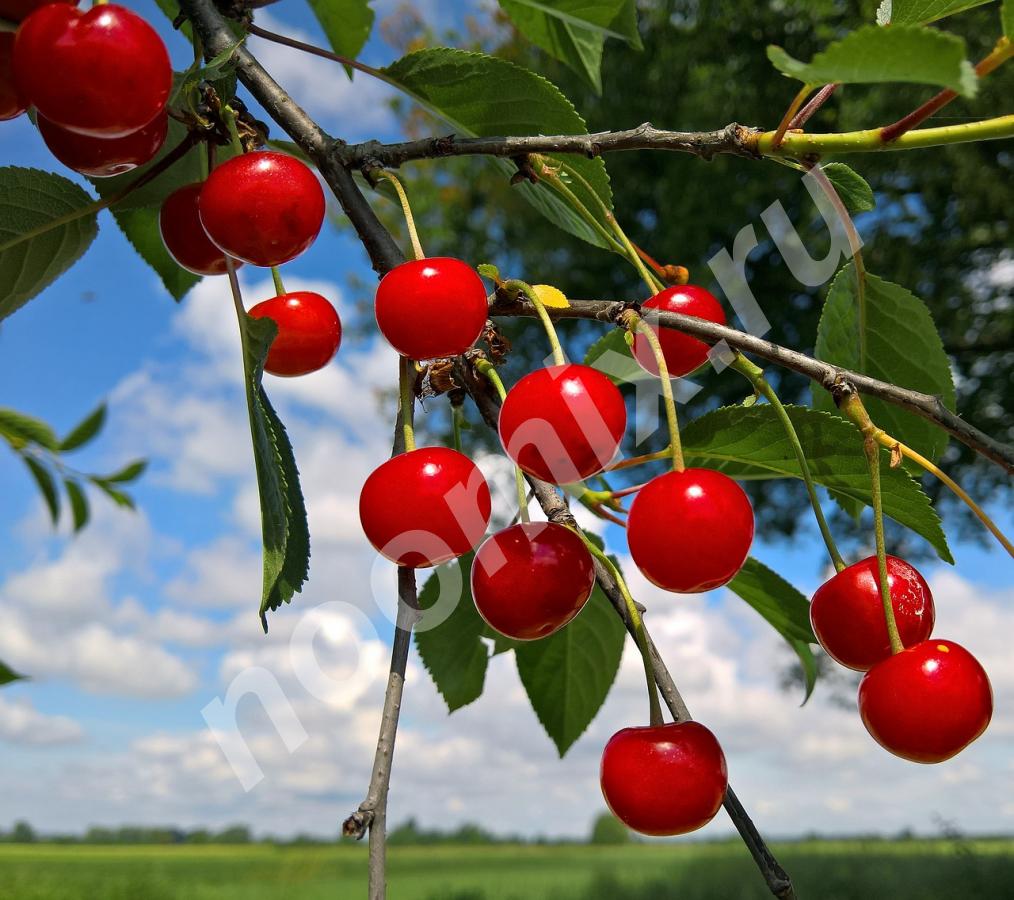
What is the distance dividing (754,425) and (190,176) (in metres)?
0.43

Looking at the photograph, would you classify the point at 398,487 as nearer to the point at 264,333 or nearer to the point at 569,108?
the point at 264,333

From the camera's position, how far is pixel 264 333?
0.45 m

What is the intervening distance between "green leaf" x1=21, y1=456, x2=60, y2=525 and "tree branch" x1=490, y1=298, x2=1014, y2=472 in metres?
0.77

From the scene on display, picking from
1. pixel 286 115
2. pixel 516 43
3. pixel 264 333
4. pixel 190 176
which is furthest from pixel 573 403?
pixel 516 43

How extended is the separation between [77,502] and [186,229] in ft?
1.92

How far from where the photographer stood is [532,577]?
1.42ft

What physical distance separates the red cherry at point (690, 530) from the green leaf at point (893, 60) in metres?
0.17

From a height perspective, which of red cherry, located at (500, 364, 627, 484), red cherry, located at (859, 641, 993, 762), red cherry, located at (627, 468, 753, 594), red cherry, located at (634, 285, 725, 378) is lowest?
red cherry, located at (859, 641, 993, 762)

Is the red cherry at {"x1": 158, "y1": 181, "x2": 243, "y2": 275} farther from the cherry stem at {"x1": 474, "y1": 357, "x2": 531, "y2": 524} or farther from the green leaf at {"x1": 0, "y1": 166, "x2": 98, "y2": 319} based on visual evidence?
the cherry stem at {"x1": 474, "y1": 357, "x2": 531, "y2": 524}

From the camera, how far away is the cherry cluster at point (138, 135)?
15.6 inches

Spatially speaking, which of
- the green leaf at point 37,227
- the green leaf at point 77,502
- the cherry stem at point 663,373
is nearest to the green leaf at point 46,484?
the green leaf at point 77,502

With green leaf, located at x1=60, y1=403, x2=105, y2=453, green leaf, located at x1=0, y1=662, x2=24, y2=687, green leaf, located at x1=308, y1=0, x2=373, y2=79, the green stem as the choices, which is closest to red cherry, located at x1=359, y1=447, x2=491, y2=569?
the green stem

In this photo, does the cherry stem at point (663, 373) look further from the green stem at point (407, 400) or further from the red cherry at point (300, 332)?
the red cherry at point (300, 332)

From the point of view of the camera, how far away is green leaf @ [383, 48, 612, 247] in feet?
1.82
